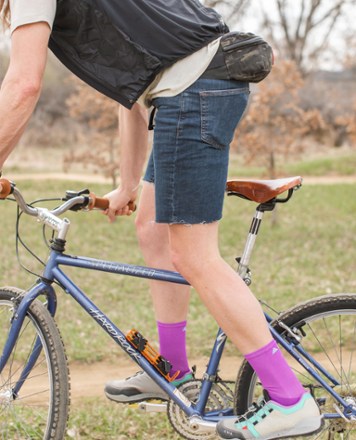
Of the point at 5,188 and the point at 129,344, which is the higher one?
the point at 5,188

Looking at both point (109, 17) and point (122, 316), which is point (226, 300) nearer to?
point (109, 17)

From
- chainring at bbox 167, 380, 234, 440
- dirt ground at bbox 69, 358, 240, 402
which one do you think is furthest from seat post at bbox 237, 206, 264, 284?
dirt ground at bbox 69, 358, 240, 402

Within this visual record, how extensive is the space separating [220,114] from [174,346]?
41.2 inches

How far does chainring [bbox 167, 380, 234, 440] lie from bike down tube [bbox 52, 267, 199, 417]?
6cm

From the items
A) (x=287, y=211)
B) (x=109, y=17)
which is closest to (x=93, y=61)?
(x=109, y=17)

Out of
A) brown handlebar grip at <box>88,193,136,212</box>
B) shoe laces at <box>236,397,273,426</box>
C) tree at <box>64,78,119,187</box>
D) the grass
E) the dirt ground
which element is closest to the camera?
shoe laces at <box>236,397,273,426</box>

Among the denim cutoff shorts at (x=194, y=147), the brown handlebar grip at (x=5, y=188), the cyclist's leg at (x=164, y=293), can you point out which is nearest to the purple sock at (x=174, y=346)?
the cyclist's leg at (x=164, y=293)

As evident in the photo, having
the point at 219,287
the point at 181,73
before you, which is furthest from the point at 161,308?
the point at 181,73

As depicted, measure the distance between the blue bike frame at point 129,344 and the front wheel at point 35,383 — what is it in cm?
4

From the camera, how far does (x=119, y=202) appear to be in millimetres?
3020

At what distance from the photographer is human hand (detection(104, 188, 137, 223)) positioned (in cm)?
299

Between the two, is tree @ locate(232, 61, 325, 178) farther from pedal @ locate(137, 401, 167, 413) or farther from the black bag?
the black bag

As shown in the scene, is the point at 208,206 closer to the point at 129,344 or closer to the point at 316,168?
the point at 129,344

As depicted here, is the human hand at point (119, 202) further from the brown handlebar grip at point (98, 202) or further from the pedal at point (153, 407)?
the pedal at point (153, 407)
